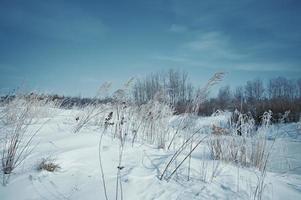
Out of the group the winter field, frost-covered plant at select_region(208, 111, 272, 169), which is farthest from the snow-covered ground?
frost-covered plant at select_region(208, 111, 272, 169)

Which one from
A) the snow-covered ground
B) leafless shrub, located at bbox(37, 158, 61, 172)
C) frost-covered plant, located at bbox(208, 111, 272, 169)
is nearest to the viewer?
the snow-covered ground

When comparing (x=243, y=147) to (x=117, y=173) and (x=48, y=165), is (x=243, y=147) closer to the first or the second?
(x=117, y=173)

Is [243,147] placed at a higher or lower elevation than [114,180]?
higher

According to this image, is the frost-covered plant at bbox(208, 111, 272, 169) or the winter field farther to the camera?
the frost-covered plant at bbox(208, 111, 272, 169)

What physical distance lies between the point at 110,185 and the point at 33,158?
125 cm

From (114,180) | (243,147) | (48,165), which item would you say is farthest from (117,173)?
(243,147)

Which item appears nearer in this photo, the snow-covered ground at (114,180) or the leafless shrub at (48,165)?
the snow-covered ground at (114,180)

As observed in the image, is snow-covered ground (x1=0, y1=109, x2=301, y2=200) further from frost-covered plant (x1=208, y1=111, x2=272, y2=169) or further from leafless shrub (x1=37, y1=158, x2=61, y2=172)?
frost-covered plant (x1=208, y1=111, x2=272, y2=169)

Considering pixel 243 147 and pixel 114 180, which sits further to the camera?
pixel 243 147

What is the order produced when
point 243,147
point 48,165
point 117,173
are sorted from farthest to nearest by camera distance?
1. point 243,147
2. point 48,165
3. point 117,173

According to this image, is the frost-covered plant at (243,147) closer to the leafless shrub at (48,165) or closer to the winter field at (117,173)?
the winter field at (117,173)

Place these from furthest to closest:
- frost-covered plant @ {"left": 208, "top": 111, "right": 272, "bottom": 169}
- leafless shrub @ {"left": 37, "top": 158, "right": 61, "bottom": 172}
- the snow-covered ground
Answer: frost-covered plant @ {"left": 208, "top": 111, "right": 272, "bottom": 169}
leafless shrub @ {"left": 37, "top": 158, "right": 61, "bottom": 172}
the snow-covered ground

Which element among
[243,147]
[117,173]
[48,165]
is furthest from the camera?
[243,147]

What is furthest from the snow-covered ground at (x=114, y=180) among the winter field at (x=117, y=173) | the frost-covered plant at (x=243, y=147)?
the frost-covered plant at (x=243, y=147)
